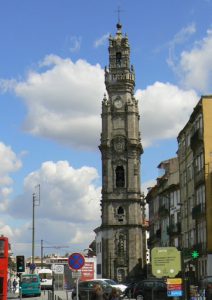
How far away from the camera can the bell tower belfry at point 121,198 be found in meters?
111

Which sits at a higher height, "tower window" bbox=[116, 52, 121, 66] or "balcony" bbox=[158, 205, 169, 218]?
"tower window" bbox=[116, 52, 121, 66]

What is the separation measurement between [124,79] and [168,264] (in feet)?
315

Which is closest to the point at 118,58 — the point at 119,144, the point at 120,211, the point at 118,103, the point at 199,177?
the point at 118,103

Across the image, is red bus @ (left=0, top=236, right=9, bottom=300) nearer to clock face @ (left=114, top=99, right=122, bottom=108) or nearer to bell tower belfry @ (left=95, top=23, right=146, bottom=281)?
bell tower belfry @ (left=95, top=23, right=146, bottom=281)

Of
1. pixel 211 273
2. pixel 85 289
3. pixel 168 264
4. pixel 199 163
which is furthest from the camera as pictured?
pixel 199 163

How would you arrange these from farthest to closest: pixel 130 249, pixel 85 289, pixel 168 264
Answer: pixel 130 249, pixel 85 289, pixel 168 264

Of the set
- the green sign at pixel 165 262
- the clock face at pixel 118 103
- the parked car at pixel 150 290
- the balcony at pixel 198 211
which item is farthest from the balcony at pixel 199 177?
the clock face at pixel 118 103

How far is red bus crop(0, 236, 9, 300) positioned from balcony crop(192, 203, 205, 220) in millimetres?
34561

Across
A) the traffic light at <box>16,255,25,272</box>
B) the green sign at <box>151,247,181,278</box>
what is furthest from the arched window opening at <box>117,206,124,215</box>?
the green sign at <box>151,247,181,278</box>

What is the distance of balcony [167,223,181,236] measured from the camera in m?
78.8

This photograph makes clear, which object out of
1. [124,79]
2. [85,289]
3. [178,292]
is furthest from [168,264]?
[124,79]

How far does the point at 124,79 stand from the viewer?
387ft

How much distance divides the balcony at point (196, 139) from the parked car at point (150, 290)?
67.9 ft

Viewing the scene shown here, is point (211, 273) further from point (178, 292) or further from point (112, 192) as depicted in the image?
point (112, 192)
